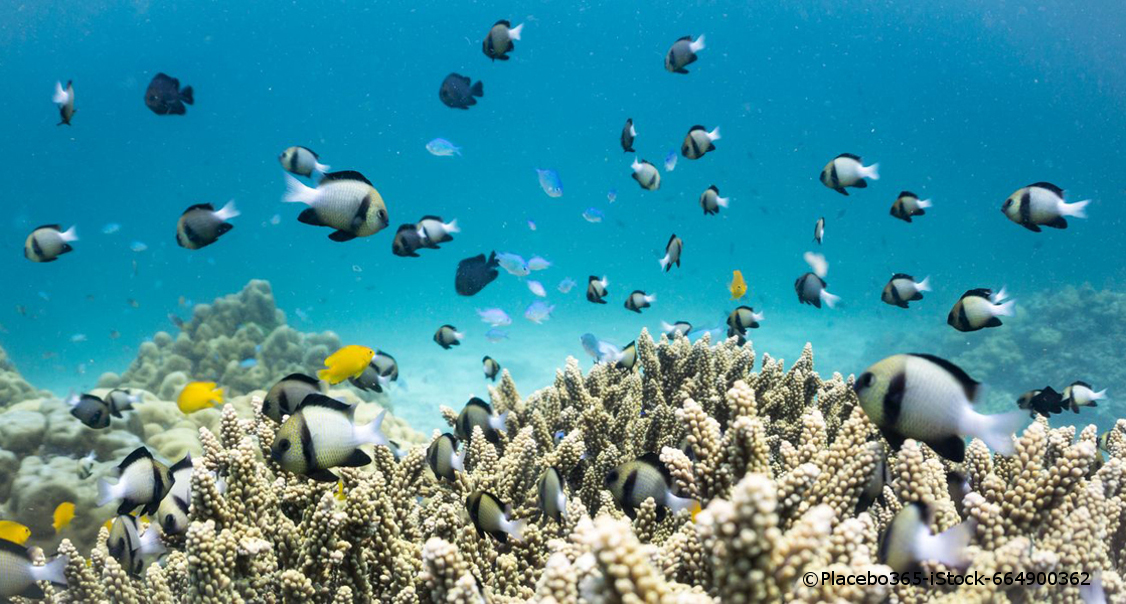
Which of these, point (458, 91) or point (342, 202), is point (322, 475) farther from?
point (458, 91)

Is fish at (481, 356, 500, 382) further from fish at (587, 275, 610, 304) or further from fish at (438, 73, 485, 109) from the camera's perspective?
fish at (438, 73, 485, 109)

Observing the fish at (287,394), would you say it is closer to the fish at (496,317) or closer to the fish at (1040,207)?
the fish at (1040,207)

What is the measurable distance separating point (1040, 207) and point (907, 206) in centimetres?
157

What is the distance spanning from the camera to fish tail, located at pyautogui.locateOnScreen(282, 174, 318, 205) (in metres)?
3.36

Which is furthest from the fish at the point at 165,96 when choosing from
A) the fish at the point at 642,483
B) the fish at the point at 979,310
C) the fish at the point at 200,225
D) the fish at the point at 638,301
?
the fish at the point at 979,310

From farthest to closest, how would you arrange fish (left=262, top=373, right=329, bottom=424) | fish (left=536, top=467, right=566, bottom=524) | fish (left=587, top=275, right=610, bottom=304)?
fish (left=587, top=275, right=610, bottom=304)
fish (left=262, top=373, right=329, bottom=424)
fish (left=536, top=467, right=566, bottom=524)

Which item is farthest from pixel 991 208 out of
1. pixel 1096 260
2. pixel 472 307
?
pixel 472 307

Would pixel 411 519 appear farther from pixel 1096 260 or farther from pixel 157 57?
pixel 157 57

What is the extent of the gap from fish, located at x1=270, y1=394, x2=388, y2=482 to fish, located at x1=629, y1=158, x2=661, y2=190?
5.75 meters

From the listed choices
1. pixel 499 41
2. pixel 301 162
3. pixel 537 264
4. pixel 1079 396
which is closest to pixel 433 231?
pixel 301 162

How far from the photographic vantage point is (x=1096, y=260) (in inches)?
3041

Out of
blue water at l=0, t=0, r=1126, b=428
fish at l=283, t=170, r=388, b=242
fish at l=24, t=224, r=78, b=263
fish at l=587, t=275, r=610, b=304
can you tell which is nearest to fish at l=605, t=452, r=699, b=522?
fish at l=283, t=170, r=388, b=242

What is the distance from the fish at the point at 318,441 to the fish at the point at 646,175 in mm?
5750

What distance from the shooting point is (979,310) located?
13.4ft
